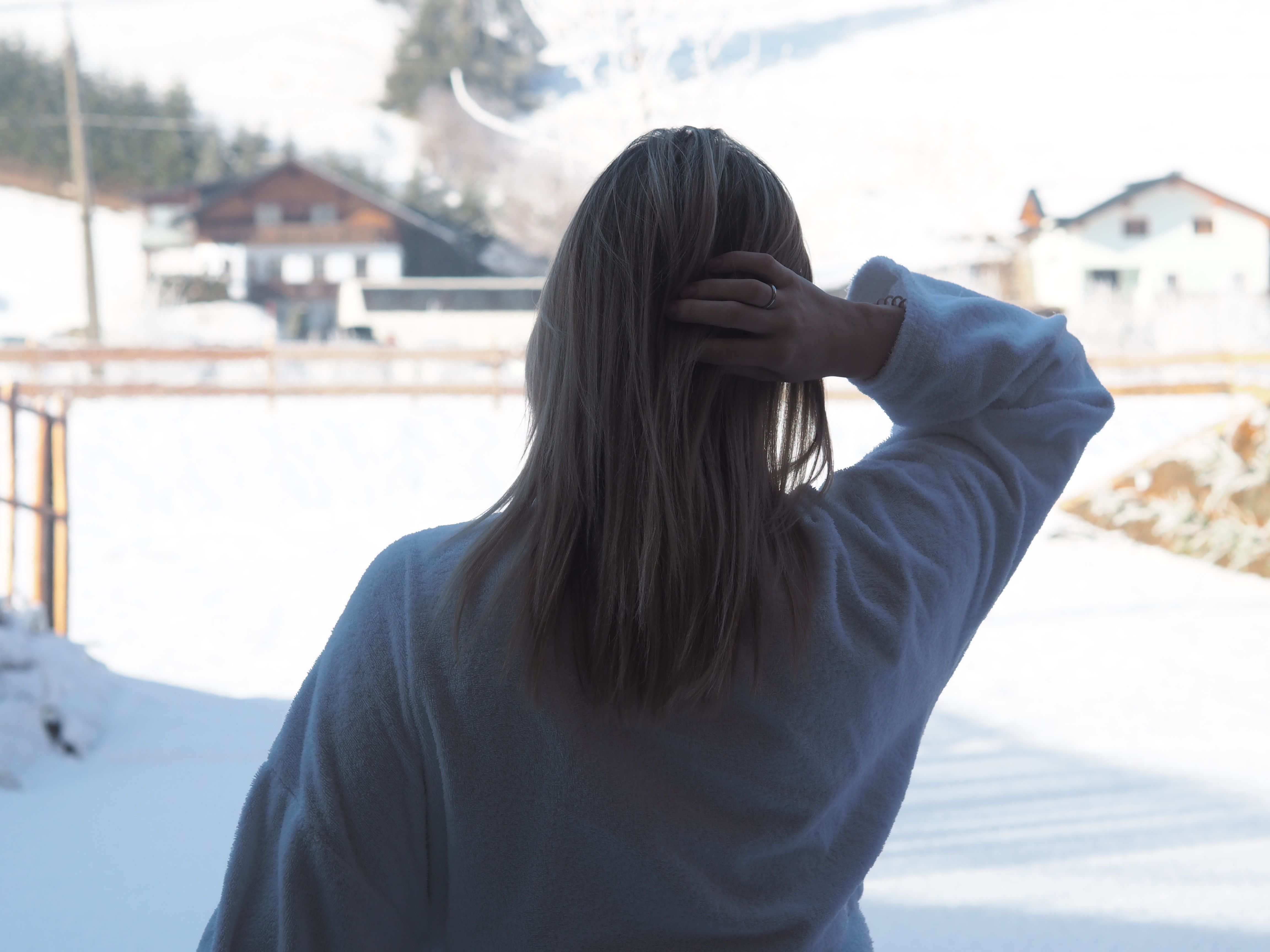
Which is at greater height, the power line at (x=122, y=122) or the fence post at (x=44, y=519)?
the power line at (x=122, y=122)

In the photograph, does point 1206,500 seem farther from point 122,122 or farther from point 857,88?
point 857,88

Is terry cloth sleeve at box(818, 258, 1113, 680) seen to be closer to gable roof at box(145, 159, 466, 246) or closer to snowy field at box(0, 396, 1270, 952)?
snowy field at box(0, 396, 1270, 952)

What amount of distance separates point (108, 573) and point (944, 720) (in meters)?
3.14

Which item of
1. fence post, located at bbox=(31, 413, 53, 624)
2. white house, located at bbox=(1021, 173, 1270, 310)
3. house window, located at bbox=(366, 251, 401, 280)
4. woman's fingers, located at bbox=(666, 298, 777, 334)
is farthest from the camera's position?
house window, located at bbox=(366, 251, 401, 280)

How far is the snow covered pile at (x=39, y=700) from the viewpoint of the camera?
1982 mm

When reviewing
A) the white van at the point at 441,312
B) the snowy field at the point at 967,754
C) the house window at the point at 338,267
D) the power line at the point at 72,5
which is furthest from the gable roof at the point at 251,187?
the snowy field at the point at 967,754

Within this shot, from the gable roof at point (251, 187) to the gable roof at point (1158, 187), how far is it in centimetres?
1356

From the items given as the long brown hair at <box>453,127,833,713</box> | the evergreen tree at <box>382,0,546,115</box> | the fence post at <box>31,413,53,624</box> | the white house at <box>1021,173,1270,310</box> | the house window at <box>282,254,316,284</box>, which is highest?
the evergreen tree at <box>382,0,546,115</box>

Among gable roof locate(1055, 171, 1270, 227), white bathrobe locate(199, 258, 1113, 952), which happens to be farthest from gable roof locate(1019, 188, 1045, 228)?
white bathrobe locate(199, 258, 1113, 952)

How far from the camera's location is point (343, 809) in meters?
0.48

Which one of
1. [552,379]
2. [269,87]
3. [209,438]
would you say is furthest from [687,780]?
[269,87]

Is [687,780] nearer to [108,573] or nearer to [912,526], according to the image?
[912,526]

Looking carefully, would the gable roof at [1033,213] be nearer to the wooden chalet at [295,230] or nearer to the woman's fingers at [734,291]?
the wooden chalet at [295,230]

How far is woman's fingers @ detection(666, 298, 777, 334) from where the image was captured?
46cm
